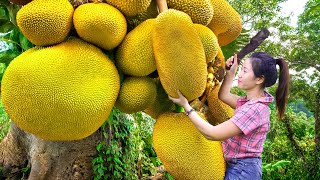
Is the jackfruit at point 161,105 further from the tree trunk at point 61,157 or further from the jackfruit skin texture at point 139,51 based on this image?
the tree trunk at point 61,157

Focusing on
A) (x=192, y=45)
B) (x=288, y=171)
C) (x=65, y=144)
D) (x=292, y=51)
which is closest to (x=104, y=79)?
(x=192, y=45)

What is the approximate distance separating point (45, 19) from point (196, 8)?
0.57 metres

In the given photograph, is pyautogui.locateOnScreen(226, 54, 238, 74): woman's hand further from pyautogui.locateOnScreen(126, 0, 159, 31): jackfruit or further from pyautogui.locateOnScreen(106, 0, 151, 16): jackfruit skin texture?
pyautogui.locateOnScreen(106, 0, 151, 16): jackfruit skin texture

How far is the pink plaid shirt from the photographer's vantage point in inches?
63.5

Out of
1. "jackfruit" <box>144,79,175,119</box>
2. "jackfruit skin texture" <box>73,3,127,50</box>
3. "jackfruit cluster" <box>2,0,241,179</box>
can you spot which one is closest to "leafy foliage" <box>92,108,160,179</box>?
"jackfruit" <box>144,79,175,119</box>

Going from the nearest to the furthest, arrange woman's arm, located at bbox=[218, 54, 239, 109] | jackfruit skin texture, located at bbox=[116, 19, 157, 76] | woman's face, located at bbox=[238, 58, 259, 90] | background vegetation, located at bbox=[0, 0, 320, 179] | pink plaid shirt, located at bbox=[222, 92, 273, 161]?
jackfruit skin texture, located at bbox=[116, 19, 157, 76] → pink plaid shirt, located at bbox=[222, 92, 273, 161] → woman's face, located at bbox=[238, 58, 259, 90] → woman's arm, located at bbox=[218, 54, 239, 109] → background vegetation, located at bbox=[0, 0, 320, 179]

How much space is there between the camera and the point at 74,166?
7.97 ft

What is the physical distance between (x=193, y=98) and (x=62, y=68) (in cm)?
53

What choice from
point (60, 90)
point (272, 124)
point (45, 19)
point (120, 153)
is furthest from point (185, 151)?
point (272, 124)

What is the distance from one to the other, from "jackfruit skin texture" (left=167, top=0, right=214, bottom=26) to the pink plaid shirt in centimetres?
44

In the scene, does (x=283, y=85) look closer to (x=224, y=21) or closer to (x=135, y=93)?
(x=224, y=21)

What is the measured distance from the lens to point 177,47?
4.44 ft

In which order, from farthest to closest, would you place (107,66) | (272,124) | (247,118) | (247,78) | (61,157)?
(272,124)
(61,157)
(247,78)
(247,118)
(107,66)

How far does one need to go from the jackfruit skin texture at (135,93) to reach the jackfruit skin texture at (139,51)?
47 millimetres
